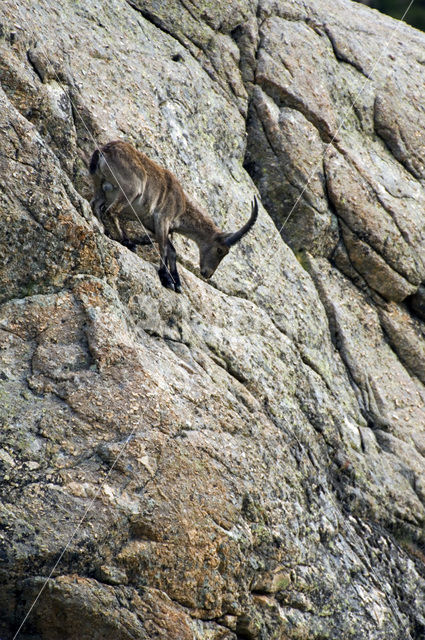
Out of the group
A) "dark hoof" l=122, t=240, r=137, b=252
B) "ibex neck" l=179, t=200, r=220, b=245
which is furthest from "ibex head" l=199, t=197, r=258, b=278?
"dark hoof" l=122, t=240, r=137, b=252

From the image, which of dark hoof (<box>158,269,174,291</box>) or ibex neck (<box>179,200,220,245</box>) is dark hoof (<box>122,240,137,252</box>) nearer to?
dark hoof (<box>158,269,174,291</box>)

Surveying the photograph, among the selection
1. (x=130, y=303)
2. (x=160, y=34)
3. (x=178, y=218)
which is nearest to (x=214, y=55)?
(x=160, y=34)

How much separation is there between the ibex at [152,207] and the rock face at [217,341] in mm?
326

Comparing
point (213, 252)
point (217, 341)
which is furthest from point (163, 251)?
point (217, 341)

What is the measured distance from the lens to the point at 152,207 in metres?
9.43

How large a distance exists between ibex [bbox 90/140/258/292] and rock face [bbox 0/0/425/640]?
0.33 meters

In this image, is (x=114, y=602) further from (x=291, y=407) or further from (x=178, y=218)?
(x=178, y=218)

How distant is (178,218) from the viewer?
32.4 feet

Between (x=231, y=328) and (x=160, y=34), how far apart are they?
531 centimetres

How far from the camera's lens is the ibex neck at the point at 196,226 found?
10.1 meters

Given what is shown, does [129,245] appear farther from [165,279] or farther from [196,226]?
[196,226]

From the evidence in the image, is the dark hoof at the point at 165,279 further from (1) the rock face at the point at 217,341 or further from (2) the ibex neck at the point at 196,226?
(2) the ibex neck at the point at 196,226

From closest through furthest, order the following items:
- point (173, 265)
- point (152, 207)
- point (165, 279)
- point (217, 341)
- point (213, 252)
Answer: point (165, 279) < point (217, 341) < point (173, 265) < point (152, 207) < point (213, 252)

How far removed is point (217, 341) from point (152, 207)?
72.8 inches
